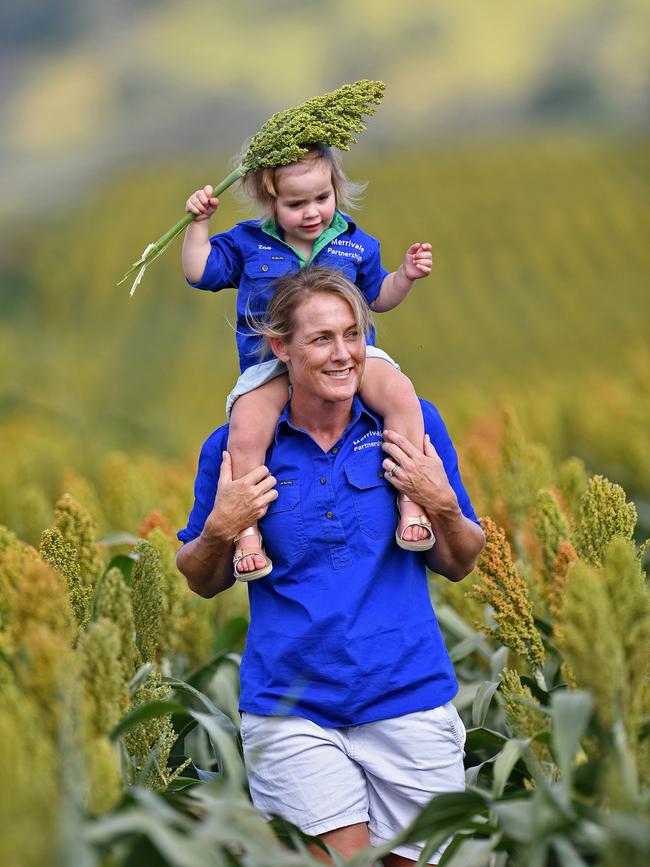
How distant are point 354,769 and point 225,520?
63cm

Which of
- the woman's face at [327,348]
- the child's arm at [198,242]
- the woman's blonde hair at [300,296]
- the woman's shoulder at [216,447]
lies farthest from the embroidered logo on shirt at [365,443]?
the child's arm at [198,242]

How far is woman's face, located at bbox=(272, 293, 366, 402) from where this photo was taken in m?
3.02

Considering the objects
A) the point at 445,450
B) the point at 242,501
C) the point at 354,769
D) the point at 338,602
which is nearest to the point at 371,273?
the point at 445,450

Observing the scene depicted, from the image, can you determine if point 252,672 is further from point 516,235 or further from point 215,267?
point 516,235

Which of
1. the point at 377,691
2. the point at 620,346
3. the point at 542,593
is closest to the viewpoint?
the point at 377,691

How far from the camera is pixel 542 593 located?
409 cm

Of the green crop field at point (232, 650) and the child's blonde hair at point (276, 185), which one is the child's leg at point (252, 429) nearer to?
the green crop field at point (232, 650)

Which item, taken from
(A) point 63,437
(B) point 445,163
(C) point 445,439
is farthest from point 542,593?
(B) point 445,163

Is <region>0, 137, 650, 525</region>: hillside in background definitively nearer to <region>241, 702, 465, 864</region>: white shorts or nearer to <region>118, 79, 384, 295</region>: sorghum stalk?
<region>118, 79, 384, 295</region>: sorghum stalk

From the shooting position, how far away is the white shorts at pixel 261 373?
324cm

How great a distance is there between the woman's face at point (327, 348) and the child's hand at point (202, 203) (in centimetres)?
42

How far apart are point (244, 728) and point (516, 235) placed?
18697mm

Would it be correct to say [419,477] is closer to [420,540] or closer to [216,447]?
[420,540]

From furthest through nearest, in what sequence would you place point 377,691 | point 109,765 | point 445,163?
point 445,163 → point 377,691 → point 109,765
